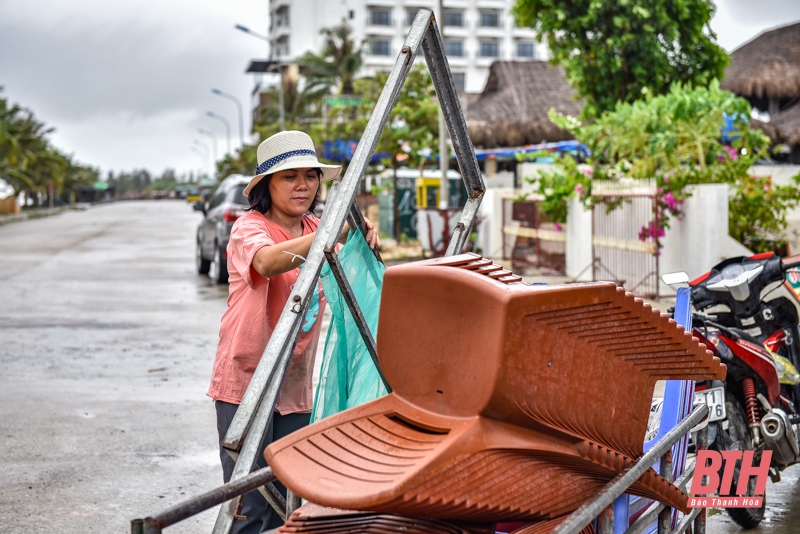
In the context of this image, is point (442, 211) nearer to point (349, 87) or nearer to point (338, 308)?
point (338, 308)

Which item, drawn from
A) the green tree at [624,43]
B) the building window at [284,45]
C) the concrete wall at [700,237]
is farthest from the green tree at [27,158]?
the concrete wall at [700,237]

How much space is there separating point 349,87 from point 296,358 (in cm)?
4259

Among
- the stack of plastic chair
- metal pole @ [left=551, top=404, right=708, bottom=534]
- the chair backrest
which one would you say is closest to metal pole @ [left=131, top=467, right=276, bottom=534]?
the stack of plastic chair

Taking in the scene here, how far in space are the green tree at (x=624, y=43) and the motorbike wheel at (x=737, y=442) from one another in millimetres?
12420

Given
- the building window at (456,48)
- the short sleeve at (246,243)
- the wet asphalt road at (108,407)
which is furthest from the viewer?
the building window at (456,48)

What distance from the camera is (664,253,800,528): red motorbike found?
13.7ft

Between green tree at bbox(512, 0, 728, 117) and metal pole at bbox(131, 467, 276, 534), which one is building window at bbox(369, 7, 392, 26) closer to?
green tree at bbox(512, 0, 728, 117)

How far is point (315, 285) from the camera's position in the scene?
2.43 metres

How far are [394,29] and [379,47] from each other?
1.99m

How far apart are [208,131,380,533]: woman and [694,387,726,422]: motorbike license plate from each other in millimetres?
1737

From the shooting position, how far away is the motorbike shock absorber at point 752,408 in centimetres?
419

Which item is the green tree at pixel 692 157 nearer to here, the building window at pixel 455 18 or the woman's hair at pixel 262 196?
the woman's hair at pixel 262 196

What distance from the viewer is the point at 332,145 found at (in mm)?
25266

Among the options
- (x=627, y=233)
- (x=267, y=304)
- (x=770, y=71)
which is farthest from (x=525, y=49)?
(x=267, y=304)
